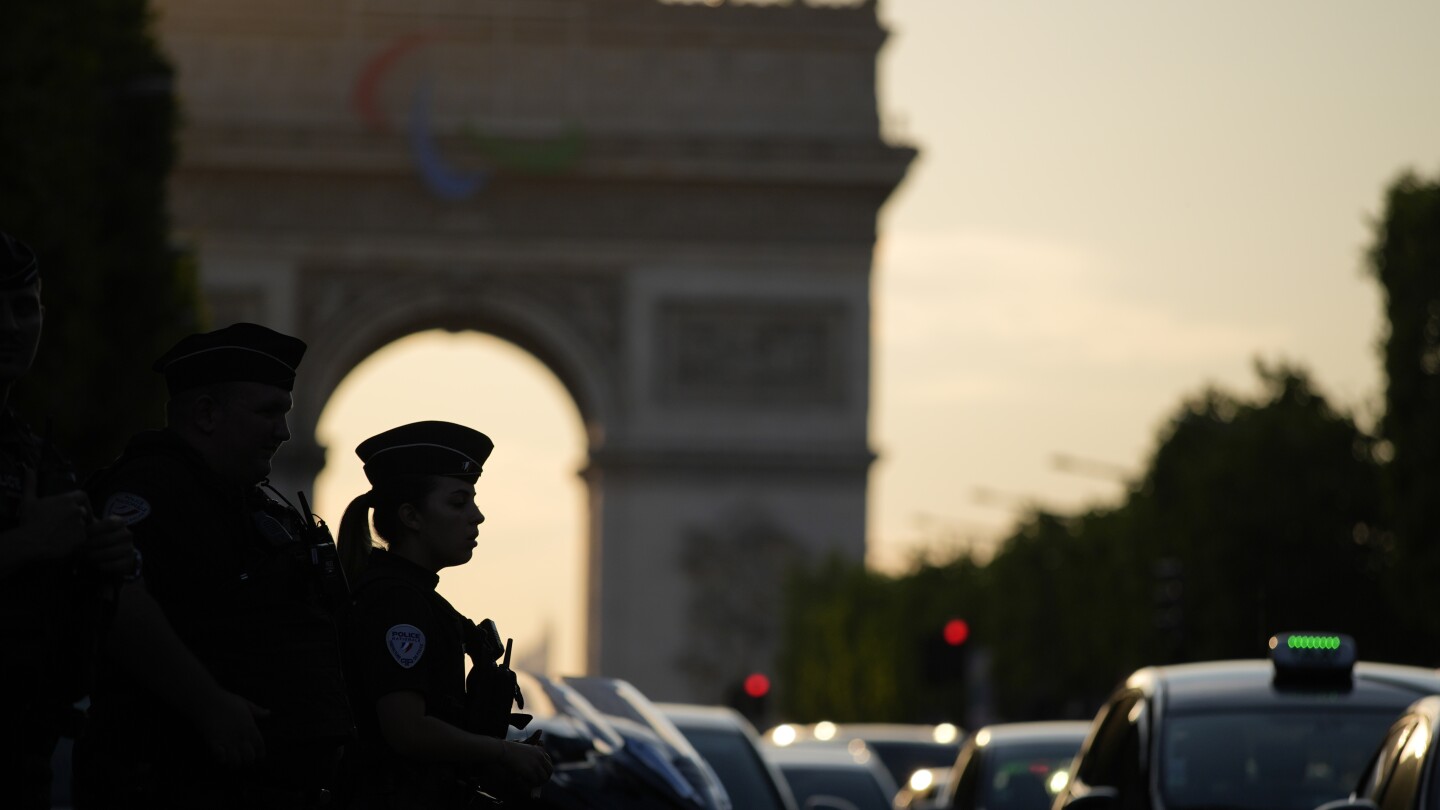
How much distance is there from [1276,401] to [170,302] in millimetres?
22622

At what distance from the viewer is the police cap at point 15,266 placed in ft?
16.4

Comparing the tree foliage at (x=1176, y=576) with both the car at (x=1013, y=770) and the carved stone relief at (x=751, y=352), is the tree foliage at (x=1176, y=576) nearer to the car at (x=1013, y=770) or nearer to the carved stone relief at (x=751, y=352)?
the carved stone relief at (x=751, y=352)

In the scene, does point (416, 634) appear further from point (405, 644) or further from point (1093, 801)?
point (1093, 801)

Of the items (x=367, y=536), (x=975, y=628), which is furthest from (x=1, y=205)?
(x=975, y=628)

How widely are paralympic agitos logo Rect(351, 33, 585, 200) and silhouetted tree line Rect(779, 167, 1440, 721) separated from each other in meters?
8.64

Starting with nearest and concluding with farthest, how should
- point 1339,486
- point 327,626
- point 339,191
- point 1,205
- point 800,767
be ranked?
point 327,626
point 800,767
point 1,205
point 1339,486
point 339,191

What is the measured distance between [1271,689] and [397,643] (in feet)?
12.2

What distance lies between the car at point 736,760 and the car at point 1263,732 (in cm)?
122

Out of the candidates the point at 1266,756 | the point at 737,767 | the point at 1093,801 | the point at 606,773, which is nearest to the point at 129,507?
the point at 606,773

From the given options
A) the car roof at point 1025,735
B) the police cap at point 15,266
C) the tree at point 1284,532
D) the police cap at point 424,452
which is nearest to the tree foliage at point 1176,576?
the tree at point 1284,532

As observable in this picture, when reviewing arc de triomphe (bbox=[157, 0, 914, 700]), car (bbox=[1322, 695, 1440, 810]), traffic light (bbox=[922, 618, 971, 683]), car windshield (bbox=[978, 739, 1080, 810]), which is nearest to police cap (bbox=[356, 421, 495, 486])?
car (bbox=[1322, 695, 1440, 810])

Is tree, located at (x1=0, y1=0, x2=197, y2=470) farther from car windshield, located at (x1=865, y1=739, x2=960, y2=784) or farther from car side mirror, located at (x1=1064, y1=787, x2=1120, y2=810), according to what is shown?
car side mirror, located at (x1=1064, y1=787, x2=1120, y2=810)

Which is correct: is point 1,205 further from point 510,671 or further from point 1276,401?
point 1276,401

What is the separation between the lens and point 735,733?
35.3 ft
